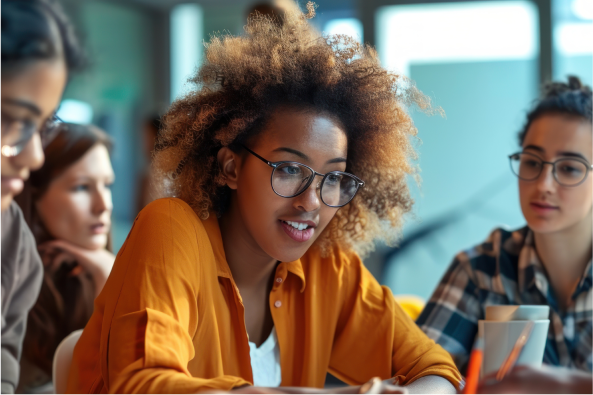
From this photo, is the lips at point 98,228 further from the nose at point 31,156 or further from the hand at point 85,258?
the nose at point 31,156

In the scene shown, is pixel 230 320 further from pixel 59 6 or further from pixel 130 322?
pixel 59 6

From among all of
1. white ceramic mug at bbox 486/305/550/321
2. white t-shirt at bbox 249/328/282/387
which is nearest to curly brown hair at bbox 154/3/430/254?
white t-shirt at bbox 249/328/282/387

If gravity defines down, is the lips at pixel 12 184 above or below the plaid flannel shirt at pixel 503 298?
above

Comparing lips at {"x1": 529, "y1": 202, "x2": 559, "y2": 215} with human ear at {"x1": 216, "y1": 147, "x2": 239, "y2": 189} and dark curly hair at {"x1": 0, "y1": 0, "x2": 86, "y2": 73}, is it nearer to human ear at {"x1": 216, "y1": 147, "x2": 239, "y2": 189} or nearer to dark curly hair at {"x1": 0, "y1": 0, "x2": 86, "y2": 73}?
human ear at {"x1": 216, "y1": 147, "x2": 239, "y2": 189}

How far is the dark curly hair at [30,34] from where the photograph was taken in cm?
150

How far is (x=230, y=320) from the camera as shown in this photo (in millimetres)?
1277

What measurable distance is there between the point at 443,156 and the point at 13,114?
2.88 meters

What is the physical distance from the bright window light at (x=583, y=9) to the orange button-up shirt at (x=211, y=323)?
9.16 feet

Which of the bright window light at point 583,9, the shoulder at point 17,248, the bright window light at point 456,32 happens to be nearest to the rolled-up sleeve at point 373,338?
the shoulder at point 17,248

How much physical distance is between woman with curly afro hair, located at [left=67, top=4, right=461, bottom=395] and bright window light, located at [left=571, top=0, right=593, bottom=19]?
2.61 metres

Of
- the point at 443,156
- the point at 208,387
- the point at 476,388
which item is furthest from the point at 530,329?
the point at 443,156

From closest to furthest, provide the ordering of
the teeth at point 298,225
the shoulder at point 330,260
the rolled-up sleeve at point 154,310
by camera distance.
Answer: the rolled-up sleeve at point 154,310 < the teeth at point 298,225 < the shoulder at point 330,260

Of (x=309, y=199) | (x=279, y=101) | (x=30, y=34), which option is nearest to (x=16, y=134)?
(x=30, y=34)

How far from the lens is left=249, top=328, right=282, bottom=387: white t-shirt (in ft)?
4.39
